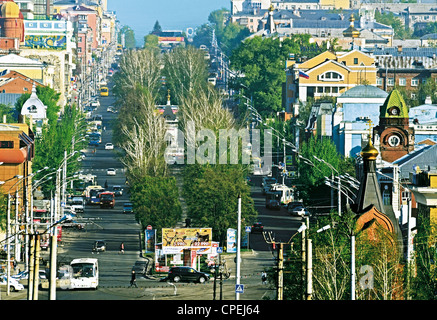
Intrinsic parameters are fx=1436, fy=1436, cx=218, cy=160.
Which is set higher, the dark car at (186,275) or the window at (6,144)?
the window at (6,144)

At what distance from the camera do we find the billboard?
237ft

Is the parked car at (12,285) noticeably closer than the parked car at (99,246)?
Yes

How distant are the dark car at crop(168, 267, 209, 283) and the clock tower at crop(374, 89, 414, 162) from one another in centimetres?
2440

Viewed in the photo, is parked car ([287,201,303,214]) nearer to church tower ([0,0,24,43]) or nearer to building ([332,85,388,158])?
building ([332,85,388,158])

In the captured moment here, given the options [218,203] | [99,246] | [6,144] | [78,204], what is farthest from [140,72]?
[99,246]

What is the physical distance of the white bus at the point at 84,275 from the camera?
2424 inches

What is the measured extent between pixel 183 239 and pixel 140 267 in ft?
8.51

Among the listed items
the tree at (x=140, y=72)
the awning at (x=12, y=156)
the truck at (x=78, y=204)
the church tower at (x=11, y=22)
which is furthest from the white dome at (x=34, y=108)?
the church tower at (x=11, y=22)

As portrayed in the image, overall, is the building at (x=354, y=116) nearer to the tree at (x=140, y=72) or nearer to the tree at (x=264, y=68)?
the tree at (x=264, y=68)

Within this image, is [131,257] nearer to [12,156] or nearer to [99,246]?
[99,246]

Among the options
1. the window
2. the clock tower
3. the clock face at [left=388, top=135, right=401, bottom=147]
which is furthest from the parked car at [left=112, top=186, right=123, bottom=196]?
the clock face at [left=388, top=135, right=401, bottom=147]

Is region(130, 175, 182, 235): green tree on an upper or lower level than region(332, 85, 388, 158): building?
lower

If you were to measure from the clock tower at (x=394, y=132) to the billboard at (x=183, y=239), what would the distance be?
60.8ft

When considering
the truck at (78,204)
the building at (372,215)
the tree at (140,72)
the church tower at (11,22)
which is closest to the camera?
the building at (372,215)
